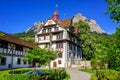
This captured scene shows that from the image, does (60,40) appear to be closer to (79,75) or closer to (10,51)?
(10,51)

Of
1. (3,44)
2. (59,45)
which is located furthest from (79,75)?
(59,45)

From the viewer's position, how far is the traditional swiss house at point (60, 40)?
5334cm

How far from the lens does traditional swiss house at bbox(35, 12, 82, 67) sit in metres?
53.3

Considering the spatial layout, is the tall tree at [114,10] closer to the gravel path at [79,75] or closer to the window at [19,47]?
the gravel path at [79,75]

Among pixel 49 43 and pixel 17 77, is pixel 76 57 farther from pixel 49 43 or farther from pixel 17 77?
pixel 17 77

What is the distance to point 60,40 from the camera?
53.8 metres

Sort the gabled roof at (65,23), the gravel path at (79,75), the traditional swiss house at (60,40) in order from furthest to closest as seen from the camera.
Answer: the gabled roof at (65,23), the traditional swiss house at (60,40), the gravel path at (79,75)

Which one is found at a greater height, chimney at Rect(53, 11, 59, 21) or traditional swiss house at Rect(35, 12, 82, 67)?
chimney at Rect(53, 11, 59, 21)

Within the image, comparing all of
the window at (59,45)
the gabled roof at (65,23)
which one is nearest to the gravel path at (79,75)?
the window at (59,45)

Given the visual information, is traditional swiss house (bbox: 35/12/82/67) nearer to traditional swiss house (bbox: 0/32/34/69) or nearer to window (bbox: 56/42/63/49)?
window (bbox: 56/42/63/49)

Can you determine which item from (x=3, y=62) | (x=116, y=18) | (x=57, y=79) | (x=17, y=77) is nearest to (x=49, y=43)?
(x=3, y=62)

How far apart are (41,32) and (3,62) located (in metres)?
20.3

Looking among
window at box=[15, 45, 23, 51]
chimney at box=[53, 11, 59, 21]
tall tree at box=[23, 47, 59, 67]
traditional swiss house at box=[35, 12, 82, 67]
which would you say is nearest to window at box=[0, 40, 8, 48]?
window at box=[15, 45, 23, 51]

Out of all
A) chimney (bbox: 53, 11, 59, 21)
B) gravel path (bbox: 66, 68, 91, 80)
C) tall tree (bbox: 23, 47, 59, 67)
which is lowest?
gravel path (bbox: 66, 68, 91, 80)
